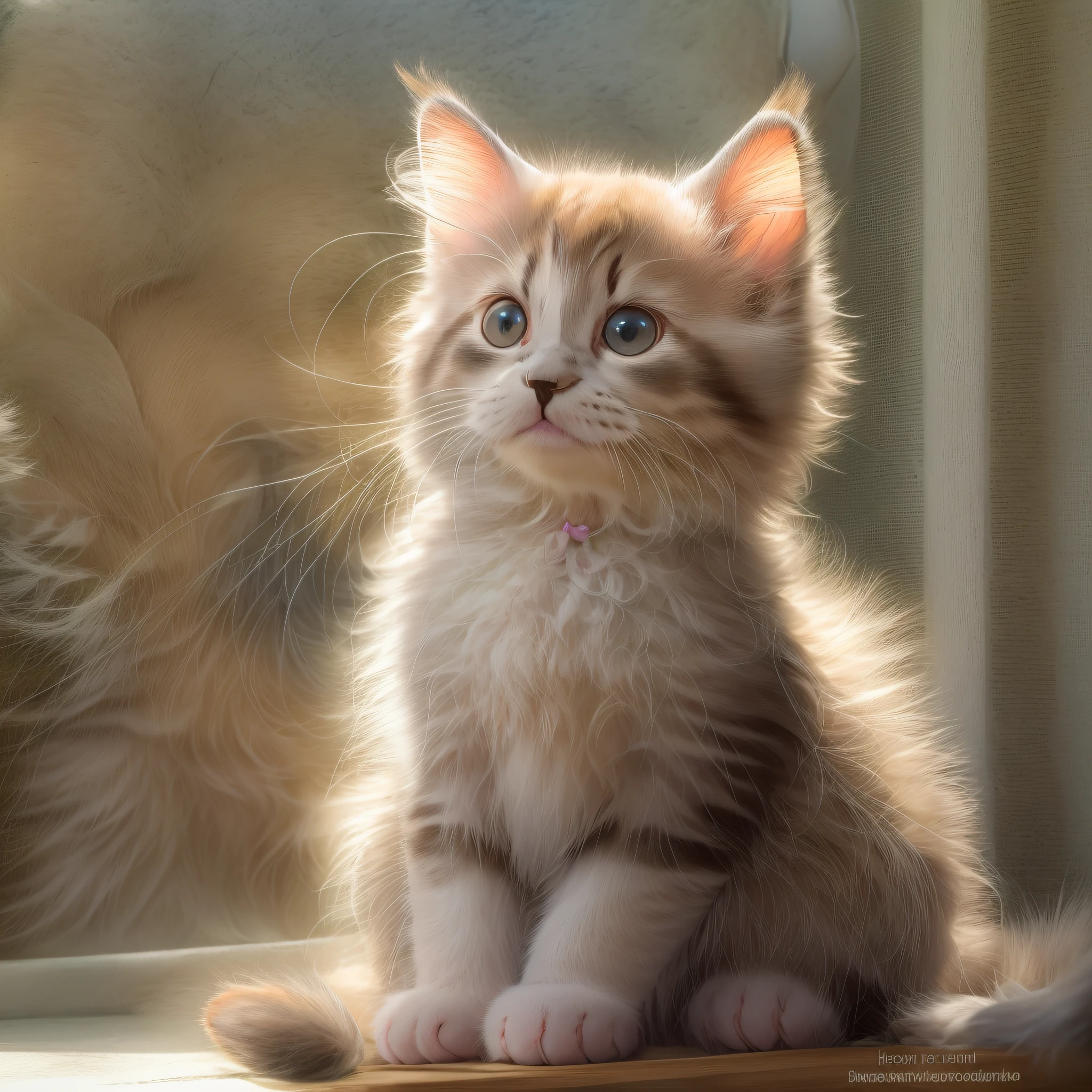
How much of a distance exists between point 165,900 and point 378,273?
2.40 ft

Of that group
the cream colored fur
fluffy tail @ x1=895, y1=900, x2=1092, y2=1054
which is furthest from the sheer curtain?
the cream colored fur

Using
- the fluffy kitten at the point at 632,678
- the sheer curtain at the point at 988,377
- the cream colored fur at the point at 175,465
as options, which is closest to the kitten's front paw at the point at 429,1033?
the fluffy kitten at the point at 632,678

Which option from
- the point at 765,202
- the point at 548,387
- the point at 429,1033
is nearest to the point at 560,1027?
the point at 429,1033

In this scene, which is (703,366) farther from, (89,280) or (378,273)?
(89,280)

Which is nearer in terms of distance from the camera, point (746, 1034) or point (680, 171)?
point (746, 1034)

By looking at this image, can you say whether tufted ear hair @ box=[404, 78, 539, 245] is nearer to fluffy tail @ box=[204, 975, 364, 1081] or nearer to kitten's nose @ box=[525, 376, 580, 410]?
kitten's nose @ box=[525, 376, 580, 410]

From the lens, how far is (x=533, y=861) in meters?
0.86

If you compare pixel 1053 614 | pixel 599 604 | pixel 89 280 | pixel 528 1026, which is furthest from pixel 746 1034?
pixel 89 280

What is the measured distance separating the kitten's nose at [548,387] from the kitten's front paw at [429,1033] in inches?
19.0

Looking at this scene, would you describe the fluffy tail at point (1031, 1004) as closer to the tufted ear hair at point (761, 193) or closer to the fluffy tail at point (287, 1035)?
the fluffy tail at point (287, 1035)

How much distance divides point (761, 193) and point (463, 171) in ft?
0.94

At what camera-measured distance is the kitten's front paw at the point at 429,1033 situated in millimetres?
770

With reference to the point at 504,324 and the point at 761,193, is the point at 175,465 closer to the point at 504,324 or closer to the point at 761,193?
the point at 504,324

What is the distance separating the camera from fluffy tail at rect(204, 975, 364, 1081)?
75 centimetres
